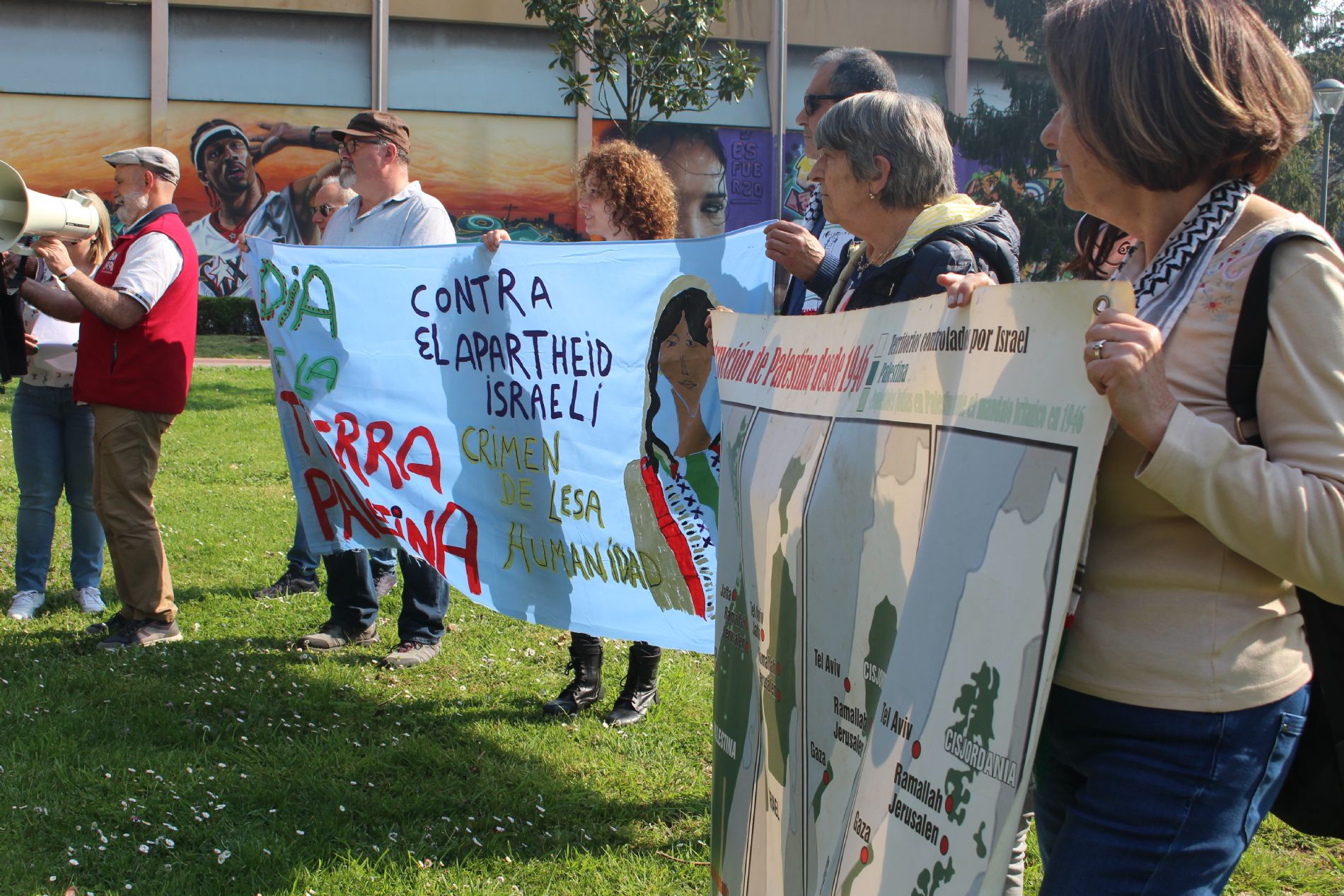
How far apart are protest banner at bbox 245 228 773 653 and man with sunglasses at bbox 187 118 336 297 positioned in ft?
84.4

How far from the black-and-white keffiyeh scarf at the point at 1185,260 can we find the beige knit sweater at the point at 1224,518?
0.02 meters

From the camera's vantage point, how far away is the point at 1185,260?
1561mm

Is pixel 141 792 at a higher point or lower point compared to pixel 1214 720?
lower

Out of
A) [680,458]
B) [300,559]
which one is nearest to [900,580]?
[680,458]

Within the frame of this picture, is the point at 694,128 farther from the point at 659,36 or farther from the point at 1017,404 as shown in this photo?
the point at 1017,404

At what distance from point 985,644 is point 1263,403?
1.53 ft

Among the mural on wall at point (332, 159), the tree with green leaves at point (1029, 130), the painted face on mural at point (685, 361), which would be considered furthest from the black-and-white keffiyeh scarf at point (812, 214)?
the tree with green leaves at point (1029, 130)

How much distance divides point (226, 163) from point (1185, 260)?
30.6 m

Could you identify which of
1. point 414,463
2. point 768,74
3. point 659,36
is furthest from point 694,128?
point 414,463

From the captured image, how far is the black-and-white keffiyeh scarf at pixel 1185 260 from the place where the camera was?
153 cm

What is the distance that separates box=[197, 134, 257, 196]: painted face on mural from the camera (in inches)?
1138

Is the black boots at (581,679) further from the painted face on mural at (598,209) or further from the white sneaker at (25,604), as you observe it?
the white sneaker at (25,604)

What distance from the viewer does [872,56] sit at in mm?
3900

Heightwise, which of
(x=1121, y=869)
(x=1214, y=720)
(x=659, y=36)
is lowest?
(x=1121, y=869)
